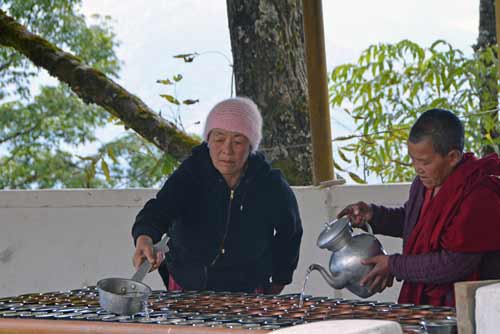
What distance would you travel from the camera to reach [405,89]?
9.01 meters

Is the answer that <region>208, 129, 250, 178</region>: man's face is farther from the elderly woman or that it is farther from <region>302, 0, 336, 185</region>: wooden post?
<region>302, 0, 336, 185</region>: wooden post

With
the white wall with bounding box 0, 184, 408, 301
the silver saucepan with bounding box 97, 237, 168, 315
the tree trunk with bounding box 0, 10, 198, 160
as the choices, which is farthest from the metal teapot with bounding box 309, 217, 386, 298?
the tree trunk with bounding box 0, 10, 198, 160

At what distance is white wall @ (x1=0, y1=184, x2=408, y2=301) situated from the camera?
5.47m

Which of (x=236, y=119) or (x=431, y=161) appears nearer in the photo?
(x=431, y=161)

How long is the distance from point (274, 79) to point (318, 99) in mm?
1356

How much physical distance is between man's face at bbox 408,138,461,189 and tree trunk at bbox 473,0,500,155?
4.21m

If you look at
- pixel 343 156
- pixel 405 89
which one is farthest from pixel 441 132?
pixel 405 89

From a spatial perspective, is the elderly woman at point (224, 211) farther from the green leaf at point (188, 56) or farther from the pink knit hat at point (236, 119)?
the green leaf at point (188, 56)

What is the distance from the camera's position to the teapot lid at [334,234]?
390 centimetres

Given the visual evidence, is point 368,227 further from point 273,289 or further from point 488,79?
point 488,79

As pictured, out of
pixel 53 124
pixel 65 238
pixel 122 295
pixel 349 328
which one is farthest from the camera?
pixel 53 124

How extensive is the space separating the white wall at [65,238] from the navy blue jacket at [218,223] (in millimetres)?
1215

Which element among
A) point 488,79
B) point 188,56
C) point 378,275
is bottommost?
point 378,275

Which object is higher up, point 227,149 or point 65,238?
point 227,149
